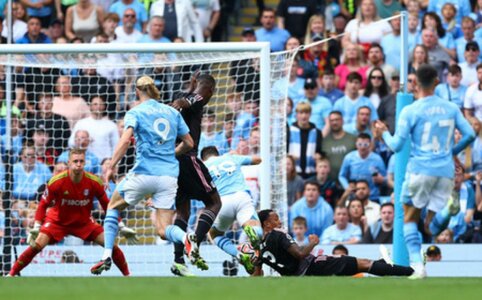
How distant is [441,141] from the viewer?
46.4 ft

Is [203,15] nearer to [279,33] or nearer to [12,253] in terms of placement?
[279,33]

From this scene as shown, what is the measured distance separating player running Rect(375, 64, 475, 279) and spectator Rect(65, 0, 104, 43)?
9240mm

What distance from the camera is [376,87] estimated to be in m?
20.4

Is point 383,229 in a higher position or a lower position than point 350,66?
lower

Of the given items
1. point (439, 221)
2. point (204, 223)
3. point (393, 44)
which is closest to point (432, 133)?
point (439, 221)

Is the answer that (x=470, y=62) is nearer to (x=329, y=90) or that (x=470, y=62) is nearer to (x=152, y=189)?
(x=329, y=90)

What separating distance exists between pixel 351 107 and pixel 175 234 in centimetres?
644

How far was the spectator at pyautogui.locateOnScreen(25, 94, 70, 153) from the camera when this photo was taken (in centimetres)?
1889

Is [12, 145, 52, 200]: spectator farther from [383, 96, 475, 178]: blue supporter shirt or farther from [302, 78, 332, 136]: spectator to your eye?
[383, 96, 475, 178]: blue supporter shirt

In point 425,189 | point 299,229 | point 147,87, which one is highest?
point 147,87

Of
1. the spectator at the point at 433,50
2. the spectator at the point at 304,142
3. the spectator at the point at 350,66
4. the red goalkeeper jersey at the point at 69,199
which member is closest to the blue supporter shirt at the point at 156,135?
the red goalkeeper jersey at the point at 69,199

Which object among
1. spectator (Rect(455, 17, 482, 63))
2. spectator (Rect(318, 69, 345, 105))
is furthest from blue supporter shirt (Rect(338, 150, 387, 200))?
spectator (Rect(455, 17, 482, 63))

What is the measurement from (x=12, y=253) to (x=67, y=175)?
5.71 feet
